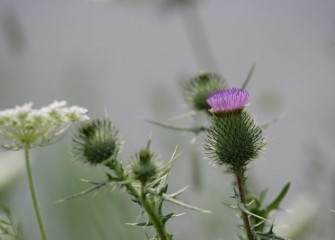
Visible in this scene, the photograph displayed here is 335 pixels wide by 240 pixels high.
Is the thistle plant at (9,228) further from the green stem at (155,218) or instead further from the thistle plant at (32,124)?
the green stem at (155,218)

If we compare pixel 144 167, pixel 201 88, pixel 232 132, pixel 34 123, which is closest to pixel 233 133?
pixel 232 132

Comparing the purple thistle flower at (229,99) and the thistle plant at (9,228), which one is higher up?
the purple thistle flower at (229,99)

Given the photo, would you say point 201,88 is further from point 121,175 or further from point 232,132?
point 121,175

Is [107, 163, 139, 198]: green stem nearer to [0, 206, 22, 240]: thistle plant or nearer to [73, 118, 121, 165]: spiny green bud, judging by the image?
[73, 118, 121, 165]: spiny green bud

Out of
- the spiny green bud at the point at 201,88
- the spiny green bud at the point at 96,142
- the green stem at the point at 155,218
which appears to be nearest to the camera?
the green stem at the point at 155,218

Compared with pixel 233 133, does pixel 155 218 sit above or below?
below

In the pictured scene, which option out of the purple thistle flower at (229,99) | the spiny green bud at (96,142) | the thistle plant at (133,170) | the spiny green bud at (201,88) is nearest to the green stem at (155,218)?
the thistle plant at (133,170)

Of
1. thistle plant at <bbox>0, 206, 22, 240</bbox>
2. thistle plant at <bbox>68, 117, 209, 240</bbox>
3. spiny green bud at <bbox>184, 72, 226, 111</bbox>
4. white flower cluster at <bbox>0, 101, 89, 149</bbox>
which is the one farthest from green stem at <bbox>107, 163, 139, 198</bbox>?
spiny green bud at <bbox>184, 72, 226, 111</bbox>
